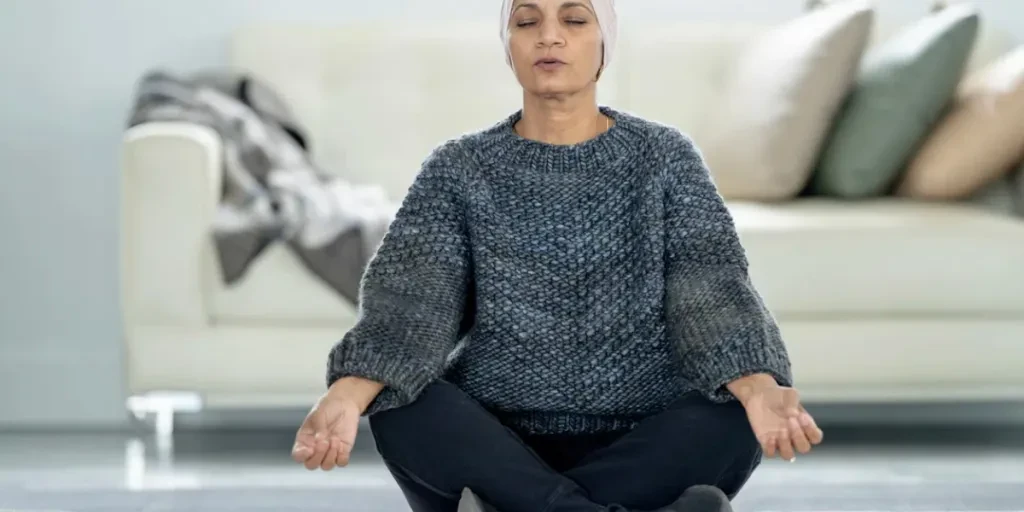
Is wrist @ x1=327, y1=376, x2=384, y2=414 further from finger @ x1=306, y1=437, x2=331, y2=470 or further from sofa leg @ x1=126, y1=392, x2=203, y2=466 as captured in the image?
sofa leg @ x1=126, y1=392, x2=203, y2=466

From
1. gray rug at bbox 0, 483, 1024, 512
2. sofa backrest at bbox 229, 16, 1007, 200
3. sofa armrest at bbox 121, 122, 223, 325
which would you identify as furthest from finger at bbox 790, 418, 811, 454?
sofa backrest at bbox 229, 16, 1007, 200

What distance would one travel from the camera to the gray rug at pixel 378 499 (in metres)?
2.20

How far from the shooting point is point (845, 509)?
7.14 ft

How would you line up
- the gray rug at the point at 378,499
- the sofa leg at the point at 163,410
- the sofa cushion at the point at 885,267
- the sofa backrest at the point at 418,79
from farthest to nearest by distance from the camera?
1. the sofa backrest at the point at 418,79
2. the sofa leg at the point at 163,410
3. the sofa cushion at the point at 885,267
4. the gray rug at the point at 378,499

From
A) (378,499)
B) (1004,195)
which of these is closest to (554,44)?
(378,499)

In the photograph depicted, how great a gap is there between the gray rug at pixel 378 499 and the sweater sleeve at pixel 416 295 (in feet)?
2.44

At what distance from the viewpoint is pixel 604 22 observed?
5.18ft

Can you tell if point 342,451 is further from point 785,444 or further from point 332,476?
point 332,476

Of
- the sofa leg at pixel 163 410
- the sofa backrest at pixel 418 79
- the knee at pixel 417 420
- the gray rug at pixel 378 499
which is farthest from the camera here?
the sofa backrest at pixel 418 79

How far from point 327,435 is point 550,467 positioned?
255 millimetres

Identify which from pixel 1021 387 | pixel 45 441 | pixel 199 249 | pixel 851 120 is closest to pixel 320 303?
pixel 199 249

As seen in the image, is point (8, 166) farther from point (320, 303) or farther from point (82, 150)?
point (320, 303)

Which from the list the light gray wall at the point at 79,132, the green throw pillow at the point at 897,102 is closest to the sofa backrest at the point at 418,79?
the light gray wall at the point at 79,132

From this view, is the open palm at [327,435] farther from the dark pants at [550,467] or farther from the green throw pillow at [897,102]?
the green throw pillow at [897,102]
